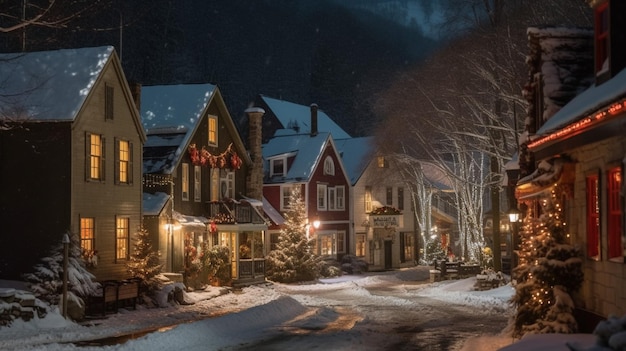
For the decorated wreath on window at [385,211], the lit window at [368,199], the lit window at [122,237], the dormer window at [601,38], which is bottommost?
A: the lit window at [122,237]

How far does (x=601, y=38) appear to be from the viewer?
14609mm

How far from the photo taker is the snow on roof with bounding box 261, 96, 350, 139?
66.9m

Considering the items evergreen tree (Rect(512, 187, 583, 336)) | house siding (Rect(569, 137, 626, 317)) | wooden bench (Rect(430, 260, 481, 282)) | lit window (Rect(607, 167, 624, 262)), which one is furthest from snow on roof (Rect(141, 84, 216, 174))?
lit window (Rect(607, 167, 624, 262))

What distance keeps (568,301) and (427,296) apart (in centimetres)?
2199

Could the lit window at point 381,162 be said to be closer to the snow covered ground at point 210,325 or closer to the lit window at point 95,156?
the snow covered ground at point 210,325

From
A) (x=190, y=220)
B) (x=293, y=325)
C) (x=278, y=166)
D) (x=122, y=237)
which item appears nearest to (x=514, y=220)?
(x=293, y=325)

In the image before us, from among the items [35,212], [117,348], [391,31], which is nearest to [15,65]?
[35,212]

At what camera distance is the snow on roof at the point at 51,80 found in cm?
2930

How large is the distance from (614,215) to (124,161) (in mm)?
24094

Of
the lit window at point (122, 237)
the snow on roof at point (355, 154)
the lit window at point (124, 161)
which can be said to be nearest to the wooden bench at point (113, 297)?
the lit window at point (122, 237)

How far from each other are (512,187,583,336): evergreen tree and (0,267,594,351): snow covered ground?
1.26 metres

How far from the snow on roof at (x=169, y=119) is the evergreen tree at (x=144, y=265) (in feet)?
21.5

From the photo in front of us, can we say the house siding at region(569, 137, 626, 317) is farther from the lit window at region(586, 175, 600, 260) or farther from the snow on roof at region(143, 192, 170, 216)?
the snow on roof at region(143, 192, 170, 216)

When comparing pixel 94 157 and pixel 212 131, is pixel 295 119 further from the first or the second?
pixel 94 157
